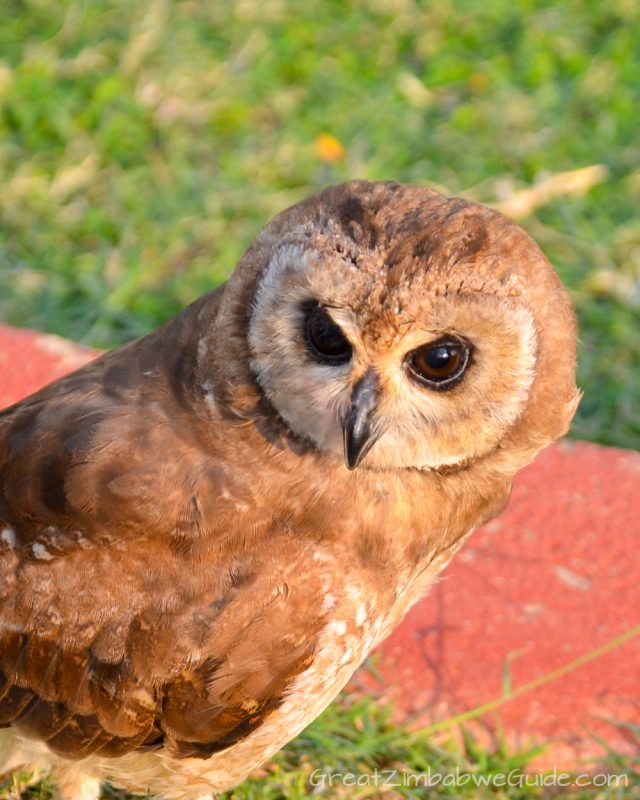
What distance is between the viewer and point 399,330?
243 centimetres

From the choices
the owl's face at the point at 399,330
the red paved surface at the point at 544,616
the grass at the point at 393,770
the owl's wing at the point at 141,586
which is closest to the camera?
the owl's face at the point at 399,330

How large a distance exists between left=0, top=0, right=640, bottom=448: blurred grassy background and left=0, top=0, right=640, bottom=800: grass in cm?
1

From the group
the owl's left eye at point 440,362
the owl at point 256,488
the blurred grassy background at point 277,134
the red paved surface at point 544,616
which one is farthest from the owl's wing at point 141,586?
the blurred grassy background at point 277,134

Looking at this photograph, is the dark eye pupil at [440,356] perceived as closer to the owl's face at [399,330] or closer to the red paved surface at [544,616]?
the owl's face at [399,330]

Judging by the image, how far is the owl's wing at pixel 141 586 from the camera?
270 centimetres

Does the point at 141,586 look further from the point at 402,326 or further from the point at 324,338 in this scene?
the point at 402,326

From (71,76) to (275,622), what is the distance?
4176 millimetres

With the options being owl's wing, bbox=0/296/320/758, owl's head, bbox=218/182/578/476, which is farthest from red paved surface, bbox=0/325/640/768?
owl's head, bbox=218/182/578/476

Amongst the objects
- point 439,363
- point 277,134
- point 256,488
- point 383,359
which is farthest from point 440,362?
point 277,134

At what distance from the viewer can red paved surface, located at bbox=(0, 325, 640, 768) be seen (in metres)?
3.46

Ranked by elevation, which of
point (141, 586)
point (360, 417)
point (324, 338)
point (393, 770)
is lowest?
point (393, 770)

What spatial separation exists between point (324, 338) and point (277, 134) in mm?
3925

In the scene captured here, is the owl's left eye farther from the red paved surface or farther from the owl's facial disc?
the red paved surface

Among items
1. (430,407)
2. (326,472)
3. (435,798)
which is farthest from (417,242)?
(435,798)
